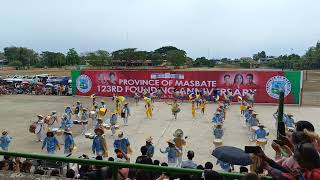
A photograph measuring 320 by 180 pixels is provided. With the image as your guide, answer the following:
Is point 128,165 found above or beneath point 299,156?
beneath

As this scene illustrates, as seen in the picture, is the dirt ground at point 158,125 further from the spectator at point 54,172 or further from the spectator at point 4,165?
the spectator at point 54,172

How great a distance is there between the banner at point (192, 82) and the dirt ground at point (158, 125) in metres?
1.35

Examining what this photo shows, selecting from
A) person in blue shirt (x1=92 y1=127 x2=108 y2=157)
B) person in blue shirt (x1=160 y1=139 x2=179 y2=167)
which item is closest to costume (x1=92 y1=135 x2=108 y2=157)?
person in blue shirt (x1=92 y1=127 x2=108 y2=157)

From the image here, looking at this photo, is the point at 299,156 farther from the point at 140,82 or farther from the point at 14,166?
the point at 140,82

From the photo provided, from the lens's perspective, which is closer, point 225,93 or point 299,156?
point 299,156

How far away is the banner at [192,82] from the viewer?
30.0 meters

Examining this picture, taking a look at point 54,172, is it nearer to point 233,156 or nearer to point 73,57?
point 233,156

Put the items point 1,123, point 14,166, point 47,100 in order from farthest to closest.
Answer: point 47,100 < point 1,123 < point 14,166

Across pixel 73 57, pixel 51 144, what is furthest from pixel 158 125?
pixel 73 57

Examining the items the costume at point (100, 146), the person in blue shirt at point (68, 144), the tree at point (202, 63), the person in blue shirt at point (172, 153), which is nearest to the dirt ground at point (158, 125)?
the person in blue shirt at point (68, 144)

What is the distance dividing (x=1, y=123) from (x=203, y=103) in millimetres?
11861

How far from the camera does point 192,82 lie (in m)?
32.0

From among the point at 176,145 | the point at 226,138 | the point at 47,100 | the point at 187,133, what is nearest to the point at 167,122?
the point at 187,133

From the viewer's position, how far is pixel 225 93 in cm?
3080
